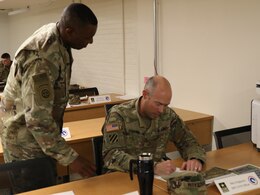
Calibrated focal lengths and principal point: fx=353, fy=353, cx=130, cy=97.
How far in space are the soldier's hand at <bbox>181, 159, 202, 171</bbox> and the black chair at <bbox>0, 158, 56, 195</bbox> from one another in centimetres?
70

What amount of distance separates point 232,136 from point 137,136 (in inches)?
29.5

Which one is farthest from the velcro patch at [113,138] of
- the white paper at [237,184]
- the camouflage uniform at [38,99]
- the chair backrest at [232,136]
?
the chair backrest at [232,136]

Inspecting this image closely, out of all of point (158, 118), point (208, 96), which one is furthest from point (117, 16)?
point (158, 118)

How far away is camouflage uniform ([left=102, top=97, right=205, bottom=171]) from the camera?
195 centimetres

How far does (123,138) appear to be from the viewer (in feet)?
6.68

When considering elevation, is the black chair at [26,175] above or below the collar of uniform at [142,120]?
below

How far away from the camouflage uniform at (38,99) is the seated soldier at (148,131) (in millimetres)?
311

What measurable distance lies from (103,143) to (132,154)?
188 mm

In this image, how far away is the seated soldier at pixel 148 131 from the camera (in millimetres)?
1935

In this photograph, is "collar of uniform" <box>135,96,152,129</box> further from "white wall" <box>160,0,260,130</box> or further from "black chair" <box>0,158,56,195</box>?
"white wall" <box>160,0,260,130</box>

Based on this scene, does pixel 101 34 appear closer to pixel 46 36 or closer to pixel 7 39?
pixel 46 36

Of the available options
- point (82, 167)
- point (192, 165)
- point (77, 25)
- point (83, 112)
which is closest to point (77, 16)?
point (77, 25)

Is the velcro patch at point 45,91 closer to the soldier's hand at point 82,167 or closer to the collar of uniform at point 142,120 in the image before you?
the soldier's hand at point 82,167

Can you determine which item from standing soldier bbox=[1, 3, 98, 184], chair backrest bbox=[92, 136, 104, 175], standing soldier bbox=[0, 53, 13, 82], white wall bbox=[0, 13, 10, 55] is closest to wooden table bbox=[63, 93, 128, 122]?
chair backrest bbox=[92, 136, 104, 175]
